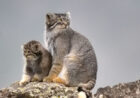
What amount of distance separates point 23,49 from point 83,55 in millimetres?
2504

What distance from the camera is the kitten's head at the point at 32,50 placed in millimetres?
14898

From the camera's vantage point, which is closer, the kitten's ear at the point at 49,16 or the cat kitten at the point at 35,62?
the cat kitten at the point at 35,62

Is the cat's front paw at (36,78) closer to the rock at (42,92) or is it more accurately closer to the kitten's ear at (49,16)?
the rock at (42,92)

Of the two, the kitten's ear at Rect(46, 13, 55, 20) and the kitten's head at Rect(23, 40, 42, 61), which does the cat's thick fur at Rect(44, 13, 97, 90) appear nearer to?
the kitten's ear at Rect(46, 13, 55, 20)

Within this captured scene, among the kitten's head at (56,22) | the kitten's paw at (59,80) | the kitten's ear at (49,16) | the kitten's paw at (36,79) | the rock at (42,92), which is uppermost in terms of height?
the kitten's ear at (49,16)

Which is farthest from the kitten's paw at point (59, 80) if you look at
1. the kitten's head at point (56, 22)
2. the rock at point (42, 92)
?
the rock at point (42, 92)

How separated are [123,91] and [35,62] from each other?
13.4 feet

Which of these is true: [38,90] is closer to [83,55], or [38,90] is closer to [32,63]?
[32,63]

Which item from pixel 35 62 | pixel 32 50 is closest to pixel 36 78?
pixel 35 62

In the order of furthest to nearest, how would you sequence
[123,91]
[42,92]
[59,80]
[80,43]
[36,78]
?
1. [123,91]
2. [80,43]
3. [59,80]
4. [36,78]
5. [42,92]

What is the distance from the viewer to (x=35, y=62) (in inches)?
593

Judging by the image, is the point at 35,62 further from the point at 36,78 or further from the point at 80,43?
the point at 80,43

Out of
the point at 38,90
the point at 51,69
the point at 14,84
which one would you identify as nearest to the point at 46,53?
the point at 51,69

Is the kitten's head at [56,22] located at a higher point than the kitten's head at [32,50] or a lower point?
higher
